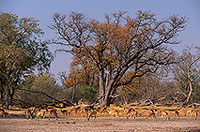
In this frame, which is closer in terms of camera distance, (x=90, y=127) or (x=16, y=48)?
(x=90, y=127)

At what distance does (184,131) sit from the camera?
13047mm

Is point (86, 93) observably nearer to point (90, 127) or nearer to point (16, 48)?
point (16, 48)

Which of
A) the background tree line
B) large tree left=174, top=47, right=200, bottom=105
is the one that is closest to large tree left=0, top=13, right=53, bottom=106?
the background tree line

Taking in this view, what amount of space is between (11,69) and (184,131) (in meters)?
16.4

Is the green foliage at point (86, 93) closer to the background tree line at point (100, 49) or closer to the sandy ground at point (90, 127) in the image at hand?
the background tree line at point (100, 49)

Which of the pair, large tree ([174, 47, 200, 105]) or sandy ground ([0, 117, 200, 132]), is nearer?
sandy ground ([0, 117, 200, 132])

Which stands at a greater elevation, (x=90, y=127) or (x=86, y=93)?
(x=86, y=93)

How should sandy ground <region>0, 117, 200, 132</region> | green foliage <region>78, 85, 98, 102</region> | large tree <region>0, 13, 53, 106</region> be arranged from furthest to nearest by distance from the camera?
green foliage <region>78, 85, 98, 102</region> < large tree <region>0, 13, 53, 106</region> < sandy ground <region>0, 117, 200, 132</region>

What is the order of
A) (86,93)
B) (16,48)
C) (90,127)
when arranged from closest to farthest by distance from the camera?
(90,127), (16,48), (86,93)

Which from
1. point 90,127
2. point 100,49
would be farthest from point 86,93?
point 90,127

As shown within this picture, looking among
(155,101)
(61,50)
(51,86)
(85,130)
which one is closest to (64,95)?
(51,86)

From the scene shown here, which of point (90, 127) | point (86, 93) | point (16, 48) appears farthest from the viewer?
point (86, 93)

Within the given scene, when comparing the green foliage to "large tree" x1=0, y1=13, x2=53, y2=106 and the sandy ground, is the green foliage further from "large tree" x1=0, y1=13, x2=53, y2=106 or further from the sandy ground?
the sandy ground

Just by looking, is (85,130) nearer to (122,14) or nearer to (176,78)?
(122,14)
